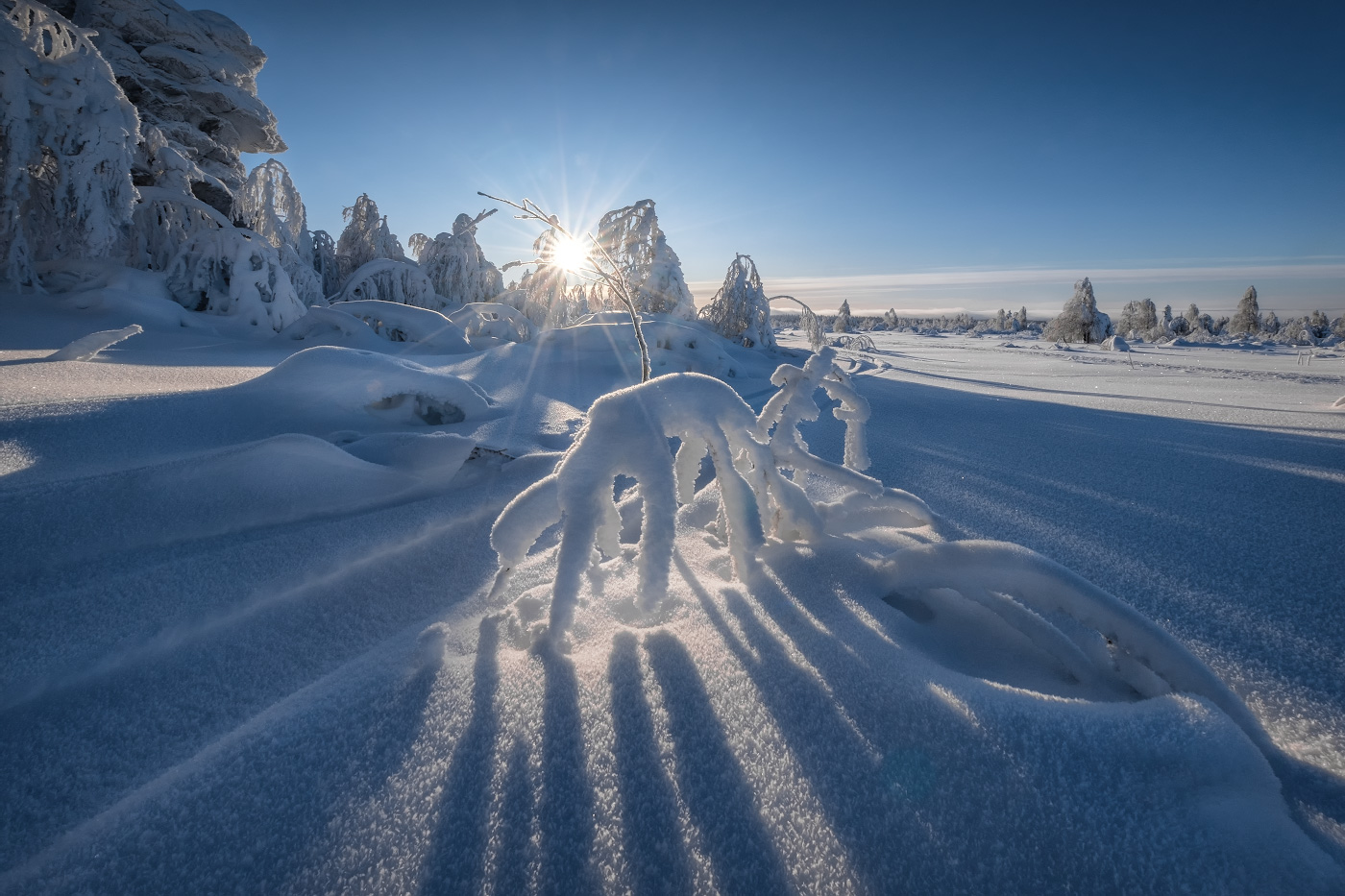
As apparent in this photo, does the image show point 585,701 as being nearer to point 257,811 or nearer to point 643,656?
point 643,656

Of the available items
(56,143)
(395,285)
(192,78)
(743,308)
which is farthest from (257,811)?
(192,78)

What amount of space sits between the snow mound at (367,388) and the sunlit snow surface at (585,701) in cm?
58

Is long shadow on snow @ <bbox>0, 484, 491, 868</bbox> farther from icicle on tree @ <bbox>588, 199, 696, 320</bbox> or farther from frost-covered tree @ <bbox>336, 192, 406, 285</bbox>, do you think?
frost-covered tree @ <bbox>336, 192, 406, 285</bbox>

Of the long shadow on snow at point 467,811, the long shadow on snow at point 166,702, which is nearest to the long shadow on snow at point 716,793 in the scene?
the long shadow on snow at point 467,811

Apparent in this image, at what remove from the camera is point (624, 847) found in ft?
2.08

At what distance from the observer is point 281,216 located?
11.2 meters

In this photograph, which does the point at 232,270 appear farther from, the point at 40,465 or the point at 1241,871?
the point at 1241,871

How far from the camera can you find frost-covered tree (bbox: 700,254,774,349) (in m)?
10.1

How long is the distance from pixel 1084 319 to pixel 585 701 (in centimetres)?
3459

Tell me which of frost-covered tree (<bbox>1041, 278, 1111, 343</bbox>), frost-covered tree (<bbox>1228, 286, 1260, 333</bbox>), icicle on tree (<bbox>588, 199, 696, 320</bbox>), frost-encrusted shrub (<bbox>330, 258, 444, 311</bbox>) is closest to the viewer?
icicle on tree (<bbox>588, 199, 696, 320</bbox>)

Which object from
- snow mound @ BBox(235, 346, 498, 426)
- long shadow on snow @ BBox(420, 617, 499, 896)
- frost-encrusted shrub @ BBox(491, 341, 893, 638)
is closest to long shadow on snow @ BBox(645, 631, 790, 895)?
frost-encrusted shrub @ BBox(491, 341, 893, 638)

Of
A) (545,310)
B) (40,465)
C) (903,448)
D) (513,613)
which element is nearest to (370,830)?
Result: (513,613)

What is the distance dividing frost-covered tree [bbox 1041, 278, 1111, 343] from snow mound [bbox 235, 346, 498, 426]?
3335 cm

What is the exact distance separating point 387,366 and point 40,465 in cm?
143
